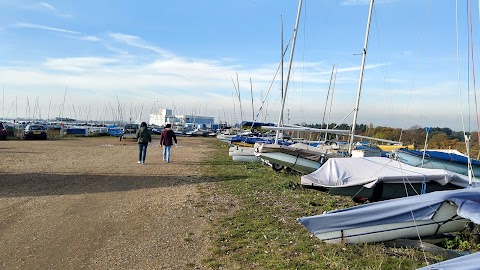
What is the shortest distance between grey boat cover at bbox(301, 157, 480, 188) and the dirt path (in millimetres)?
3218

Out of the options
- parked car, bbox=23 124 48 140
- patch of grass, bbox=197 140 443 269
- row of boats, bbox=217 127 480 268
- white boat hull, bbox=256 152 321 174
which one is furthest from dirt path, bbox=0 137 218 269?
parked car, bbox=23 124 48 140

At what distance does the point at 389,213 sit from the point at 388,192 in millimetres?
2982

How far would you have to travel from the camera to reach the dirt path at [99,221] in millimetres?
5758

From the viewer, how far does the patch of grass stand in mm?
5527

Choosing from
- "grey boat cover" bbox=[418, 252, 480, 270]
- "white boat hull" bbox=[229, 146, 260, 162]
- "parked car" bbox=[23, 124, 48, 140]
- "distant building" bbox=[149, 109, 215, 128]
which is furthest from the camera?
"distant building" bbox=[149, 109, 215, 128]

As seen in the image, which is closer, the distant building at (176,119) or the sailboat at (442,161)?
the sailboat at (442,161)

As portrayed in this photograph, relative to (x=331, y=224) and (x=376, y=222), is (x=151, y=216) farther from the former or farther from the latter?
(x=376, y=222)

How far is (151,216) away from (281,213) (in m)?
2.81

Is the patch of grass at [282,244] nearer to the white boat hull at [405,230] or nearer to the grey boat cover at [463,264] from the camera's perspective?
the white boat hull at [405,230]

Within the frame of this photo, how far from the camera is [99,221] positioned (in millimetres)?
7711

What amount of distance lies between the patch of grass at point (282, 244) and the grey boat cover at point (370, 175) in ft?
2.16

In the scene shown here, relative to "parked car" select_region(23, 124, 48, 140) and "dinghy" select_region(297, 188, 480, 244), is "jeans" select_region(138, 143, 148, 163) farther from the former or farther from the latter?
"parked car" select_region(23, 124, 48, 140)

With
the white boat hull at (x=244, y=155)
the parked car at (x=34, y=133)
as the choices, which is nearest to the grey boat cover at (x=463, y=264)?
the white boat hull at (x=244, y=155)

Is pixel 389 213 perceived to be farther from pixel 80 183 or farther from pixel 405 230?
pixel 80 183
